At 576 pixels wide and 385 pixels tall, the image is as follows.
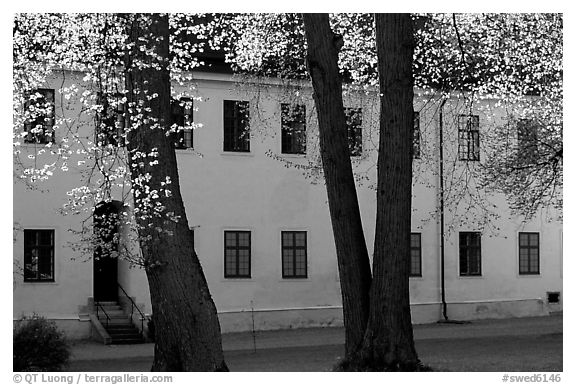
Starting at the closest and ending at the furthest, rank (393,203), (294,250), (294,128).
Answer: (393,203) → (294,128) → (294,250)

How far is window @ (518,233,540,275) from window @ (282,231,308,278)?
16.7 ft

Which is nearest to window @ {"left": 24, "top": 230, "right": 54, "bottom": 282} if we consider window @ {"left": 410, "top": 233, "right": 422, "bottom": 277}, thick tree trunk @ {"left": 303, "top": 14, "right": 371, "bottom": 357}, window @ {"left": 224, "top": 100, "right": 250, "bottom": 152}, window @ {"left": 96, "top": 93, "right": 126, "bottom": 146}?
window @ {"left": 224, "top": 100, "right": 250, "bottom": 152}

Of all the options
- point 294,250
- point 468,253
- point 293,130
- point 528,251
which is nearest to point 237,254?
point 294,250

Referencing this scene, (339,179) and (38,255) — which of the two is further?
(38,255)

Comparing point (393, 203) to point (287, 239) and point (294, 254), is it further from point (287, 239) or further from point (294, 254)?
point (294, 254)

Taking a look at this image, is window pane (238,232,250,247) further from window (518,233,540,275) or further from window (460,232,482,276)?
window (518,233,540,275)

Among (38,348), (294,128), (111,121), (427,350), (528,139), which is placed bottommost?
(427,350)

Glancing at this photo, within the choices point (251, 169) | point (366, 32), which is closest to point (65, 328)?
point (251, 169)

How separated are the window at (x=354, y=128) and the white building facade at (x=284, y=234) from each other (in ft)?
0.22

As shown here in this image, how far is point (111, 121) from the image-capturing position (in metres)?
12.2

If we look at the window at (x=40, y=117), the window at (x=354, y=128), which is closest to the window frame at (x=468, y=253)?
the window at (x=354, y=128)

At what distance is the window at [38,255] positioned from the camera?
21.1m

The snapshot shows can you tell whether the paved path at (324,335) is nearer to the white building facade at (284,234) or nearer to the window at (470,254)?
the white building facade at (284,234)

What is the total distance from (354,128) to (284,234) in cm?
452
